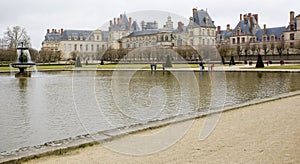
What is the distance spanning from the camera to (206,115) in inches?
237

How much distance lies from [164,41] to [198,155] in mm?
53454

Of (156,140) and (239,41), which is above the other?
(239,41)

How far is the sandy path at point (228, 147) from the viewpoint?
140 inches

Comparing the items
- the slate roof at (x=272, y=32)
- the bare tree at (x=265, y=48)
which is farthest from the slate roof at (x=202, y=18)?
the bare tree at (x=265, y=48)

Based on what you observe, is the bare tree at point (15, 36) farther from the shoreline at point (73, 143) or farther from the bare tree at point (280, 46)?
the shoreline at point (73, 143)

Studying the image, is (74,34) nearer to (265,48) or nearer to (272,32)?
(272,32)

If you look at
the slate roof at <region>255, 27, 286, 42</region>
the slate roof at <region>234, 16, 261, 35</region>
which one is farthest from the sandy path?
the slate roof at <region>234, 16, 261, 35</region>

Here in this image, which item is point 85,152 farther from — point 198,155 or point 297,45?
point 297,45

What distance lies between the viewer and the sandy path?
356 centimetres

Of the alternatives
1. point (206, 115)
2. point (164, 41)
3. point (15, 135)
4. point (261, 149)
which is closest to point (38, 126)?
point (15, 135)

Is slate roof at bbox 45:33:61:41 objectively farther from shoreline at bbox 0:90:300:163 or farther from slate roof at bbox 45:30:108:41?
shoreline at bbox 0:90:300:163

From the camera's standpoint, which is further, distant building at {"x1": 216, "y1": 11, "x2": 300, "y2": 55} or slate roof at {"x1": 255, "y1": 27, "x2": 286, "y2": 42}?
slate roof at {"x1": 255, "y1": 27, "x2": 286, "y2": 42}

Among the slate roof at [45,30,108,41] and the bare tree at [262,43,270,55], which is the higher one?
the slate roof at [45,30,108,41]

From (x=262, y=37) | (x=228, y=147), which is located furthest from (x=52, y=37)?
(x=228, y=147)
